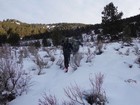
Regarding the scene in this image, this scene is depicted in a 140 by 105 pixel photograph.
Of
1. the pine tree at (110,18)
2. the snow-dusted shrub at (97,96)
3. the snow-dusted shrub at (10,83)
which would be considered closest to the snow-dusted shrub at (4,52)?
the snow-dusted shrub at (10,83)

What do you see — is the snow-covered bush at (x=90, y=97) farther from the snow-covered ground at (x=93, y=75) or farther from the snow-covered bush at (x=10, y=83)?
the snow-covered bush at (x=10, y=83)

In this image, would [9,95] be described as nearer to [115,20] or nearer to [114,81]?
[114,81]

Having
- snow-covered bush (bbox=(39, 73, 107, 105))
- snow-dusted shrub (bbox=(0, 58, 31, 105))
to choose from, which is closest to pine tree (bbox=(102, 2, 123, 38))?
snow-dusted shrub (bbox=(0, 58, 31, 105))

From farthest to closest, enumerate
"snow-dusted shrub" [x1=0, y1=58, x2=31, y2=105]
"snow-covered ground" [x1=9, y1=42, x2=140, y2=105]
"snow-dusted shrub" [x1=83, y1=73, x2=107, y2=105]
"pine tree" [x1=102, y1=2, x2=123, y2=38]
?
"pine tree" [x1=102, y1=2, x2=123, y2=38]
"snow-dusted shrub" [x1=0, y1=58, x2=31, y2=105]
"snow-covered ground" [x1=9, y1=42, x2=140, y2=105]
"snow-dusted shrub" [x1=83, y1=73, x2=107, y2=105]

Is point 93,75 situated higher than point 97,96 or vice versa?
point 93,75

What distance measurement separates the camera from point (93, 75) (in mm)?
9414

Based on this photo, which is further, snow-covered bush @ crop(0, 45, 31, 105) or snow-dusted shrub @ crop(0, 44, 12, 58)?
snow-dusted shrub @ crop(0, 44, 12, 58)

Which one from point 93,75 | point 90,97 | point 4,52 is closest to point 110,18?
point 4,52

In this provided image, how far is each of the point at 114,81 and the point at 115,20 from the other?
27561 mm

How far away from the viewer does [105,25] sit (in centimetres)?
3550

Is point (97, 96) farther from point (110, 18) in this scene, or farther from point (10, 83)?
point (110, 18)

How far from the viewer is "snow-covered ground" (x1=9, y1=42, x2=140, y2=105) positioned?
7.80 metres

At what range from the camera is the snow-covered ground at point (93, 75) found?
780 cm

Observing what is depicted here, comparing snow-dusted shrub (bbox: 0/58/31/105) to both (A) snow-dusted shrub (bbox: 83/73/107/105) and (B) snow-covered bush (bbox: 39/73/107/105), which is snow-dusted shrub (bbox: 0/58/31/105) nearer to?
(B) snow-covered bush (bbox: 39/73/107/105)
